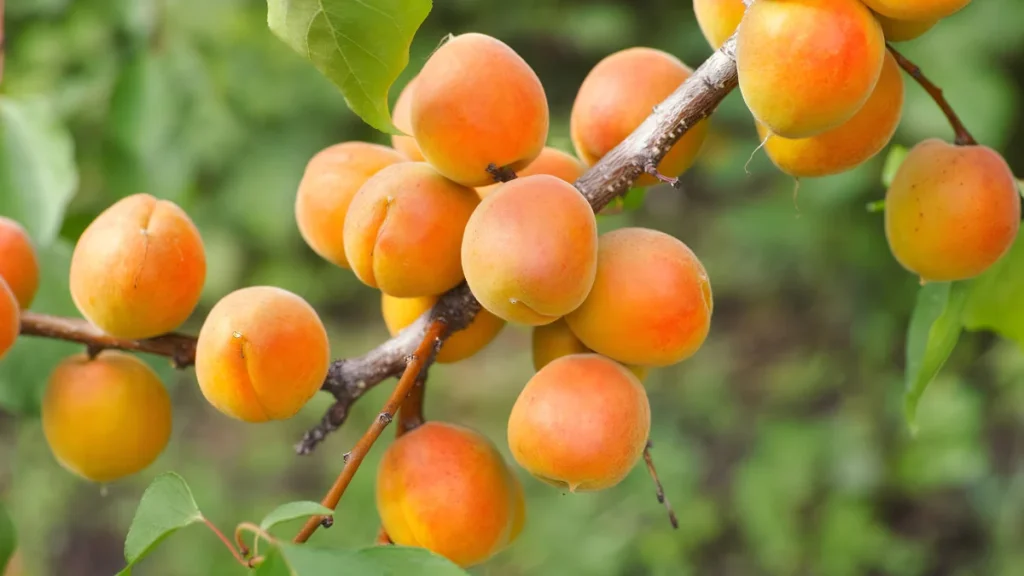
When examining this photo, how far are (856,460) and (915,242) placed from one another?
151 cm

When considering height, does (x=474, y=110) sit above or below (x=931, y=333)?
above

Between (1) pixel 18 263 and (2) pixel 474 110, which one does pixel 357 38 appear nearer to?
(2) pixel 474 110

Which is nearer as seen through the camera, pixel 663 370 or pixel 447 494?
pixel 447 494

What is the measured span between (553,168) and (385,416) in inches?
10.4

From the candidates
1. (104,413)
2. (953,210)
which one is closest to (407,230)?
(104,413)

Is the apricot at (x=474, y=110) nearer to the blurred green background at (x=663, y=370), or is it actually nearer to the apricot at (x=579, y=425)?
the apricot at (x=579, y=425)

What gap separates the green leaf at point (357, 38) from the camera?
601 mm

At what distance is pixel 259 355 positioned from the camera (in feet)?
2.15

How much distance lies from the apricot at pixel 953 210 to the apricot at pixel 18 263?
2.47 feet

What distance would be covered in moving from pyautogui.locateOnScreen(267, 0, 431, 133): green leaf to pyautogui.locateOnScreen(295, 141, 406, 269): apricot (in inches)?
5.8

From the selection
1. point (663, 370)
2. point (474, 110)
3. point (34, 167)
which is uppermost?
point (474, 110)

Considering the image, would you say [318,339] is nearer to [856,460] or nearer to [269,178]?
[856,460]

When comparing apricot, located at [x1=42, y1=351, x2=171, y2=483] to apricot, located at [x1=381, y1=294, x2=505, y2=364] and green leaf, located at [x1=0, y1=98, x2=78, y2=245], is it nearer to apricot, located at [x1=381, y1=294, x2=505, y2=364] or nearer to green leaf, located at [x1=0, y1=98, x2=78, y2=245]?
apricot, located at [x1=381, y1=294, x2=505, y2=364]

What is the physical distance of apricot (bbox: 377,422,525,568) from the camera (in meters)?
0.69
